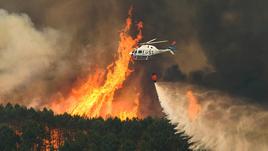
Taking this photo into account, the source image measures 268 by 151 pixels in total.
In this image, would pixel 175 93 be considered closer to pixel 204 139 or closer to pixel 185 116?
pixel 185 116

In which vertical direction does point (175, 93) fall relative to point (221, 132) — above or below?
above

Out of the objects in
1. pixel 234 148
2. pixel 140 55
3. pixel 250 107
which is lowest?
pixel 234 148

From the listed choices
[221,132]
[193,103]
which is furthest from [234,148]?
[193,103]

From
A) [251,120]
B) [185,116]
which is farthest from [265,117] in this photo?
[185,116]

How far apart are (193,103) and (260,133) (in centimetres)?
2698

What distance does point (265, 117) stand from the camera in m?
156

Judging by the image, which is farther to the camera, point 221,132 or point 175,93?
point 175,93

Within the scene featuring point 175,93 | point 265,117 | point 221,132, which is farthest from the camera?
point 175,93

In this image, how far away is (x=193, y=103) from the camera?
17825cm

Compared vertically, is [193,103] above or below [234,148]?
above

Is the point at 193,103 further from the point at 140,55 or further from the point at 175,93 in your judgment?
the point at 140,55

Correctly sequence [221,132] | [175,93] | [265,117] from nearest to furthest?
[265,117] < [221,132] < [175,93]

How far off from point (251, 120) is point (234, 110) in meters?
7.78

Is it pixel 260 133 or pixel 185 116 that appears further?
pixel 185 116
